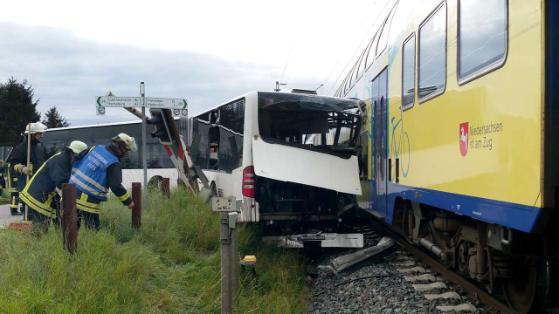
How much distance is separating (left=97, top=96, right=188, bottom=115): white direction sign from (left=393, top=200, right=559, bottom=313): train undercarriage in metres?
4.98

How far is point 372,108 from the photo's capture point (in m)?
9.03

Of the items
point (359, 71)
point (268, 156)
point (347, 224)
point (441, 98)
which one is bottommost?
point (347, 224)

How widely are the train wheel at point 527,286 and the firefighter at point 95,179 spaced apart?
442 cm

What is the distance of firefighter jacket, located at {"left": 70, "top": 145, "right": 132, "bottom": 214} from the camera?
21.8 feet

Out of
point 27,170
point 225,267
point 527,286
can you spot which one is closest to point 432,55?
point 527,286

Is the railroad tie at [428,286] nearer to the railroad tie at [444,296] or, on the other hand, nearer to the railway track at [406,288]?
the railway track at [406,288]

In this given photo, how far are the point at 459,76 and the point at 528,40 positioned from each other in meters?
1.32

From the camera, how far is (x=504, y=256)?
4.77m

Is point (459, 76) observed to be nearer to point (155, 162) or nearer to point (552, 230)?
point (552, 230)

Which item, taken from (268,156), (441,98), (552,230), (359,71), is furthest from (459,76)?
(359,71)

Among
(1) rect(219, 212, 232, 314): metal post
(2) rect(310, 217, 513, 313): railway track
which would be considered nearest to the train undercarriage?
(2) rect(310, 217, 513, 313): railway track

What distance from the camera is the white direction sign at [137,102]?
9.13 m

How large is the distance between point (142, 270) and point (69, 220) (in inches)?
34.8

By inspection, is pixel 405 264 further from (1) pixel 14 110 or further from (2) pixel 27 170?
(1) pixel 14 110
